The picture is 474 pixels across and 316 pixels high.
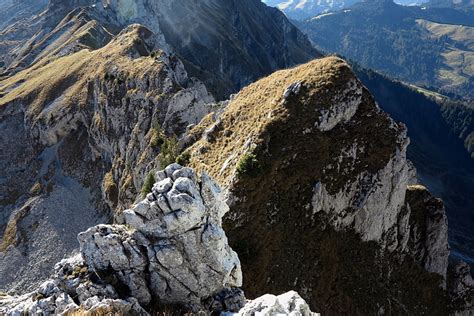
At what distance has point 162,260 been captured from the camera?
23.4 m

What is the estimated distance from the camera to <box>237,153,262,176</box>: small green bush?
144 ft

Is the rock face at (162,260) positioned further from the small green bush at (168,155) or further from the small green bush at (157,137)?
the small green bush at (157,137)

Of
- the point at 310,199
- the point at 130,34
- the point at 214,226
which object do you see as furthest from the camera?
the point at 130,34

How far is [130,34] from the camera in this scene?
403 feet

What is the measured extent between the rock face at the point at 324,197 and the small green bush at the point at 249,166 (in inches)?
4.4

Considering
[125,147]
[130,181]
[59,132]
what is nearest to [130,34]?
[59,132]

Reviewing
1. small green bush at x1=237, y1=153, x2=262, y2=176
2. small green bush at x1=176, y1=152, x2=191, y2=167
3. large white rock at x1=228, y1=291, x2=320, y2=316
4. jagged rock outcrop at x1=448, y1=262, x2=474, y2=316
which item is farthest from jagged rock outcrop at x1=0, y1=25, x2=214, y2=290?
jagged rock outcrop at x1=448, y1=262, x2=474, y2=316

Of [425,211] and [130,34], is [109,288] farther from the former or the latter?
[130,34]

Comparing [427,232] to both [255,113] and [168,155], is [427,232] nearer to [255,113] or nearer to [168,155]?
[255,113]

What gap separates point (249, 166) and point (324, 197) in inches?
387

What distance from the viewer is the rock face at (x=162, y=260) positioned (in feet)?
76.2

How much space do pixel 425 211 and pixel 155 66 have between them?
192 ft

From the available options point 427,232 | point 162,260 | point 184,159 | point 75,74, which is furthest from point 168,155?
point 75,74

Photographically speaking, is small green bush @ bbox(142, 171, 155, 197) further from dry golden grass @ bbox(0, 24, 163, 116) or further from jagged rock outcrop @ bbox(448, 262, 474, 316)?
dry golden grass @ bbox(0, 24, 163, 116)
